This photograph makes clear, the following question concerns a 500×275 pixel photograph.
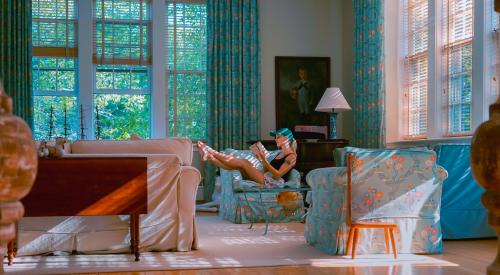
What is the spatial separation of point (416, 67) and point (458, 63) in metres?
0.97

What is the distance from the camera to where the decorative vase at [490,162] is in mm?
858

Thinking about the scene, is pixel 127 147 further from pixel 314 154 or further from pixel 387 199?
pixel 314 154

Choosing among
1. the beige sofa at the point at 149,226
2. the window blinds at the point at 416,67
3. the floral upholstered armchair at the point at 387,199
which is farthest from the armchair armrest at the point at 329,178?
the window blinds at the point at 416,67

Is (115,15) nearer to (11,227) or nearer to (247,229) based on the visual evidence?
(247,229)

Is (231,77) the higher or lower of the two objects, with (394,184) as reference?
higher

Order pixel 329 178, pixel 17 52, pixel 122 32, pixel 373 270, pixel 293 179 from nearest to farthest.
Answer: pixel 373 270, pixel 329 178, pixel 293 179, pixel 17 52, pixel 122 32

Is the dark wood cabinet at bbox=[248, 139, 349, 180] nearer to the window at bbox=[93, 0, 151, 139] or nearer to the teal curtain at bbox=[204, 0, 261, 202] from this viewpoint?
the teal curtain at bbox=[204, 0, 261, 202]

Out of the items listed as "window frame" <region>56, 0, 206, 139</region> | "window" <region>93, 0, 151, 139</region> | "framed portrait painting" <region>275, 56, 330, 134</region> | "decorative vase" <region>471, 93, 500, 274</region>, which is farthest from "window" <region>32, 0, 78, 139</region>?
"decorative vase" <region>471, 93, 500, 274</region>

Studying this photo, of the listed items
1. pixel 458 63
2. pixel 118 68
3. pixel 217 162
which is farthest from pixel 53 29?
pixel 458 63

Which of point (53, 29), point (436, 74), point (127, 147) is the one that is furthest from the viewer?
point (53, 29)

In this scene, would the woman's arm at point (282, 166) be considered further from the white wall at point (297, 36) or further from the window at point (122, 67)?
the window at point (122, 67)

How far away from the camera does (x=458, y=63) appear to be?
5875 mm

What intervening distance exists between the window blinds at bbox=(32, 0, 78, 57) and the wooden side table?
4937 millimetres

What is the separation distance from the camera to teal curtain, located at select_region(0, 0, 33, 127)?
7.88 metres
